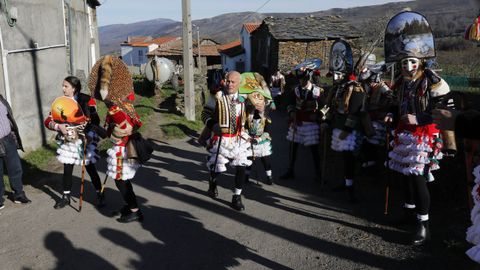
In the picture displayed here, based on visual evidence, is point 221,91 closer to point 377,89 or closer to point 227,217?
point 227,217

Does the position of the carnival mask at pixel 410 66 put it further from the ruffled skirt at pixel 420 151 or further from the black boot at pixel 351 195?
the black boot at pixel 351 195

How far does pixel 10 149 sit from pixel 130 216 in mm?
2025

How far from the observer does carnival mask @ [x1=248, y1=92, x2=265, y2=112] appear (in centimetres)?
581

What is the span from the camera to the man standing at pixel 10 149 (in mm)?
5469

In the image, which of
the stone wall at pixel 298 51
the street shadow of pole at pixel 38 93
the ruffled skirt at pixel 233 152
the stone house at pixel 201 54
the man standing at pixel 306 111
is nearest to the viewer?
the ruffled skirt at pixel 233 152

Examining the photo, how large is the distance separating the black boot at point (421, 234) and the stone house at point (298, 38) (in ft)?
71.5

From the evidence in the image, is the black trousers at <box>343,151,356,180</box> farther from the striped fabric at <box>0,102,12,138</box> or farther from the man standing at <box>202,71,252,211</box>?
the striped fabric at <box>0,102,12,138</box>

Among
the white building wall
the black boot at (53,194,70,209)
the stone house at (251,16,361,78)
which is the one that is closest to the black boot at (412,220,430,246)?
the black boot at (53,194,70,209)

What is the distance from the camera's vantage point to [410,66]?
4.22 metres

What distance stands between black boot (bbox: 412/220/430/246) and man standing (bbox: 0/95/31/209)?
5276mm

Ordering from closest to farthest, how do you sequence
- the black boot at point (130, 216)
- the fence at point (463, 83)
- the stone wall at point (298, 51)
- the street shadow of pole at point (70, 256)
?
the street shadow of pole at point (70, 256) < the black boot at point (130, 216) < the fence at point (463, 83) < the stone wall at point (298, 51)

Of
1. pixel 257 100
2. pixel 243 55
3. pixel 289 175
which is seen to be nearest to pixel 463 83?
pixel 289 175

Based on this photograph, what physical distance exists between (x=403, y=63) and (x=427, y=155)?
992mm

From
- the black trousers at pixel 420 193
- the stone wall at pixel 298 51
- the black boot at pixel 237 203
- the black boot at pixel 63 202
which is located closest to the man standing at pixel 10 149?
the black boot at pixel 63 202
